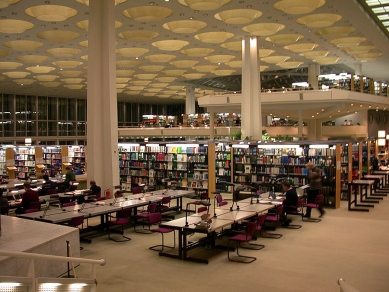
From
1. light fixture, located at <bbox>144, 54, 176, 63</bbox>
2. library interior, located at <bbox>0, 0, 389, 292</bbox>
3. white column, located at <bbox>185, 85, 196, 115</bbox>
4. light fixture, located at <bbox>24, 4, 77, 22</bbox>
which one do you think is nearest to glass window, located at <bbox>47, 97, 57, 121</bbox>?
library interior, located at <bbox>0, 0, 389, 292</bbox>

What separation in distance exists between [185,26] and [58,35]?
5.17 m

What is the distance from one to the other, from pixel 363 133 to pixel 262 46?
15169 mm

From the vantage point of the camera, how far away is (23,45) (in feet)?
59.4

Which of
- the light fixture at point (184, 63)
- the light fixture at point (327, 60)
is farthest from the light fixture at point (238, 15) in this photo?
the light fixture at point (327, 60)

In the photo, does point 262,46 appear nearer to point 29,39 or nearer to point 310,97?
point 310,97

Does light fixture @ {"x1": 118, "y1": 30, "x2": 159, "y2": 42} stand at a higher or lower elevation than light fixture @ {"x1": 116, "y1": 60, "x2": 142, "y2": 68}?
lower

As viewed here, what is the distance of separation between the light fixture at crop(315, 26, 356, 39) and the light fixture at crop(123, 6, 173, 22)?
7599 mm

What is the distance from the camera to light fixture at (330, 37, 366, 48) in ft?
65.5

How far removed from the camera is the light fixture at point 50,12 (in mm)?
13812

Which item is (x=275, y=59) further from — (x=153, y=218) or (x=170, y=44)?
(x=153, y=218)

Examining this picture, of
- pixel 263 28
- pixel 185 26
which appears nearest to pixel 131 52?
pixel 185 26

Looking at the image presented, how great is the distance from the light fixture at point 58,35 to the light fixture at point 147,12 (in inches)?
126

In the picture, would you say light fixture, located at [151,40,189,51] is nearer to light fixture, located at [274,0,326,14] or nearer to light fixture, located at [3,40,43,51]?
light fixture, located at [3,40,43,51]

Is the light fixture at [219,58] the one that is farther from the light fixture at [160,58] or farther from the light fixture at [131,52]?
the light fixture at [131,52]
